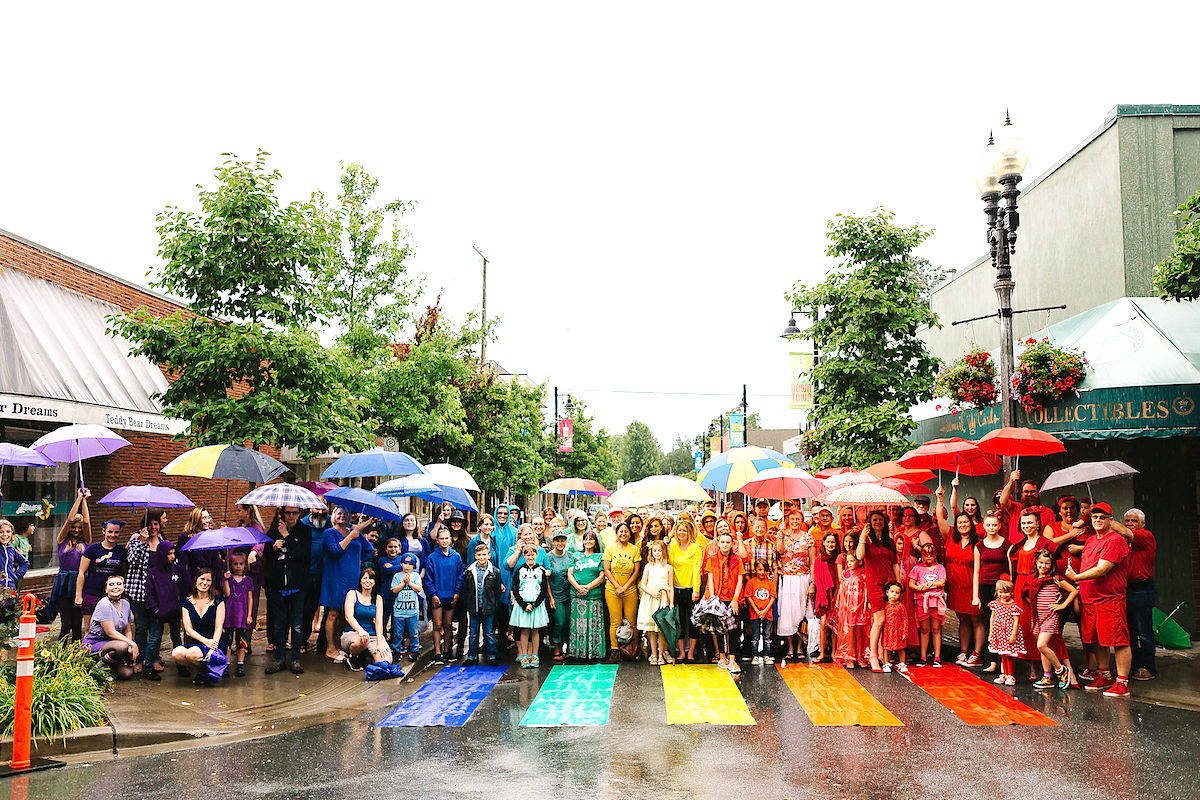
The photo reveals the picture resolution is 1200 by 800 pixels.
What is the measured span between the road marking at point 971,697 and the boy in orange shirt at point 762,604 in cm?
175

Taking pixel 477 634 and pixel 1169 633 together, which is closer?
pixel 477 634

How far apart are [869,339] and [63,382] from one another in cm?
1295

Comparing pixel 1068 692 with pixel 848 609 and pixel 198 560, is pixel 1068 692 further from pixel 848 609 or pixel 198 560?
pixel 198 560

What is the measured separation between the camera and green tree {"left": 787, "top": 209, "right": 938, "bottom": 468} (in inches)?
657

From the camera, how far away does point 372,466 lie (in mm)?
12148

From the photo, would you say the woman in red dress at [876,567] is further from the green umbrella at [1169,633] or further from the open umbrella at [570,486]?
the open umbrella at [570,486]

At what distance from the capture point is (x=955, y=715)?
8.93 metres

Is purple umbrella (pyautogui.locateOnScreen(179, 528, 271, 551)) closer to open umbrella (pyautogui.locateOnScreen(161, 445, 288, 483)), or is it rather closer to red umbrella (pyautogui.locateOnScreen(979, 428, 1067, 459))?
open umbrella (pyautogui.locateOnScreen(161, 445, 288, 483))

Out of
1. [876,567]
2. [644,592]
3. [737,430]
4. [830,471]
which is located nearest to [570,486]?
[830,471]

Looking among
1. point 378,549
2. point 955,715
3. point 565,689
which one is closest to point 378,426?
point 378,549

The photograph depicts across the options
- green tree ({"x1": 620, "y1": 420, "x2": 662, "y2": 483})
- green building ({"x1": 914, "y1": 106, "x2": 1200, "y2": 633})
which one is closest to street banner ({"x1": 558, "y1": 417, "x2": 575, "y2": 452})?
green building ({"x1": 914, "y1": 106, "x2": 1200, "y2": 633})

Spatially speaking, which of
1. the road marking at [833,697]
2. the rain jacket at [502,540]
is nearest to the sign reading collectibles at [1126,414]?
the road marking at [833,697]

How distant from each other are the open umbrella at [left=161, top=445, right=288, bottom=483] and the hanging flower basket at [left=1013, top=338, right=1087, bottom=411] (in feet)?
35.1

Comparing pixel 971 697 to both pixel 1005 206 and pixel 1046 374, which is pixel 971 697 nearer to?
pixel 1046 374
